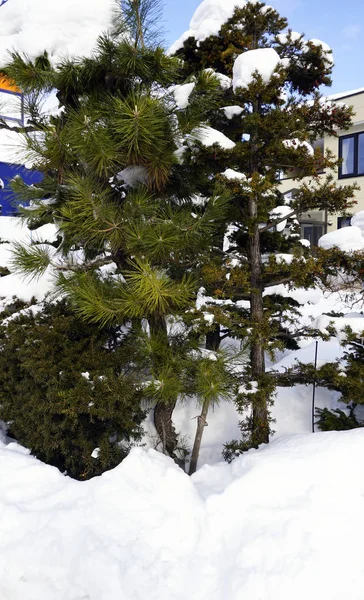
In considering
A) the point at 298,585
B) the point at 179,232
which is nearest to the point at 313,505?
the point at 298,585

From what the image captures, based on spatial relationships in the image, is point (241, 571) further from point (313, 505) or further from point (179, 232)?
point (179, 232)

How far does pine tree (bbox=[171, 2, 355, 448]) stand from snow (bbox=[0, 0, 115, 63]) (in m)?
0.92

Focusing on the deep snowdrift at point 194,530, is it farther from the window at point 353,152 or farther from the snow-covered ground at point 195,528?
the window at point 353,152

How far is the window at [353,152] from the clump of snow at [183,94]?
39.0 feet

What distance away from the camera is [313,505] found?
3178 millimetres

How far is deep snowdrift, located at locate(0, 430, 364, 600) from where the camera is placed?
9.02 feet

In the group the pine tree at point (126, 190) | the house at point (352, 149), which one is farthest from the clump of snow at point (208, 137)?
the house at point (352, 149)

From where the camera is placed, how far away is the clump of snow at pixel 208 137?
4168mm

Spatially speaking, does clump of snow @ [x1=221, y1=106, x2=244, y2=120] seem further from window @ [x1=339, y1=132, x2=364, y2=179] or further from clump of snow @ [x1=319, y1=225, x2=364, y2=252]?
window @ [x1=339, y1=132, x2=364, y2=179]

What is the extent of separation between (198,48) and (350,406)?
401 cm

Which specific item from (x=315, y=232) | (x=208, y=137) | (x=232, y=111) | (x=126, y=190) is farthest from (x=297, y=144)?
(x=315, y=232)

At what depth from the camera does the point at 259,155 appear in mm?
4418

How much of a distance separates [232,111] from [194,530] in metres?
3.57

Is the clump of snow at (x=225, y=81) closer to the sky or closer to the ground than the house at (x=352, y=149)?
closer to the ground
